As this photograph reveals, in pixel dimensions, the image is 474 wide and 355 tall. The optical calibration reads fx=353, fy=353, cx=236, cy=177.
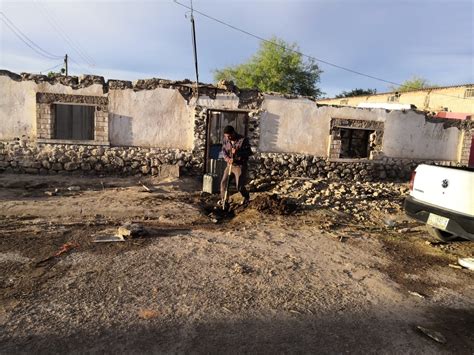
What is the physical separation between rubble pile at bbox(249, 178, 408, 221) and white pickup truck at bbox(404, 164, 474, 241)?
1.68 m

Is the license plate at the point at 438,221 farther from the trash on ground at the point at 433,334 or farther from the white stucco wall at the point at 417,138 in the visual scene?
the white stucco wall at the point at 417,138

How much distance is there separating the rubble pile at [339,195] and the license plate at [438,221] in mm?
1856

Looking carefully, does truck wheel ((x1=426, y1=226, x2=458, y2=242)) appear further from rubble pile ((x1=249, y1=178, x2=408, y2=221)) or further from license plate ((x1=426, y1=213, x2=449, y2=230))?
rubble pile ((x1=249, y1=178, x2=408, y2=221))

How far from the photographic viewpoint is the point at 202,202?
7.51 m

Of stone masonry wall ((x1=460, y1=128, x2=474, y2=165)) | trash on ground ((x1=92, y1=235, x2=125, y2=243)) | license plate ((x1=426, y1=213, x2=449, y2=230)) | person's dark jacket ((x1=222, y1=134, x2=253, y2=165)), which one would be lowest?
trash on ground ((x1=92, y1=235, x2=125, y2=243))

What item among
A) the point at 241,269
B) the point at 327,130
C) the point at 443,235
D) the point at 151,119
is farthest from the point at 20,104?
the point at 443,235

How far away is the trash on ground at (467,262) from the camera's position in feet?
14.9

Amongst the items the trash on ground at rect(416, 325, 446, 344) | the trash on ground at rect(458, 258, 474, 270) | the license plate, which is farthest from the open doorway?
the trash on ground at rect(416, 325, 446, 344)

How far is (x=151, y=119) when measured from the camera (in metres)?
9.58

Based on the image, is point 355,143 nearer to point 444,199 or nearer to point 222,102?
point 222,102

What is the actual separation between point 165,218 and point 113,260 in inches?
82.1

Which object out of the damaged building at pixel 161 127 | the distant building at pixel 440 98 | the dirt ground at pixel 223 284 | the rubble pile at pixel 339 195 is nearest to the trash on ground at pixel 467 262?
the dirt ground at pixel 223 284

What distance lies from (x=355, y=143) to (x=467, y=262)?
26.0 ft

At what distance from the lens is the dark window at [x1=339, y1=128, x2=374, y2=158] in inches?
472
